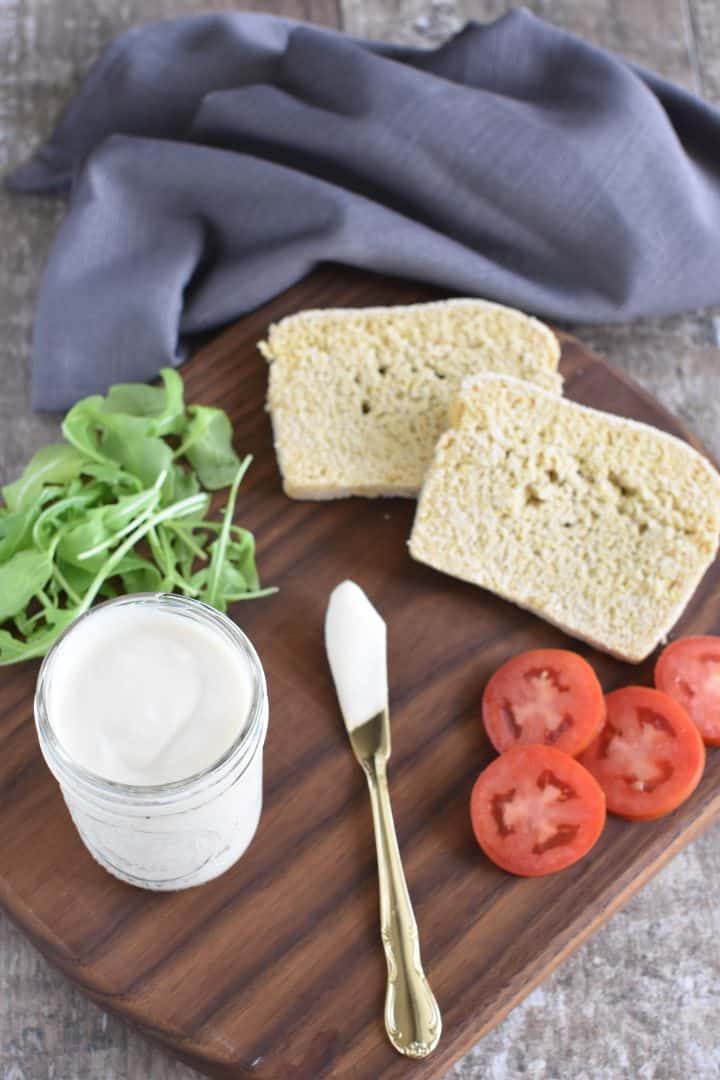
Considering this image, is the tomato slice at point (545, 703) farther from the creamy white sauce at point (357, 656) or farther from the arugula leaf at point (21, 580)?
the arugula leaf at point (21, 580)

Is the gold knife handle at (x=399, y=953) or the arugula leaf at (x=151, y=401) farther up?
the arugula leaf at (x=151, y=401)

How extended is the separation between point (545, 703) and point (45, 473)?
41.2 inches

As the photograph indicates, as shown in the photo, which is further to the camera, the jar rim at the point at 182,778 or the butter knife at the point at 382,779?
the butter knife at the point at 382,779

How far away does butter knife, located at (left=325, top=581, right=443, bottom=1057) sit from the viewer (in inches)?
78.8

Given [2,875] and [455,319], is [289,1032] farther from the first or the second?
[455,319]

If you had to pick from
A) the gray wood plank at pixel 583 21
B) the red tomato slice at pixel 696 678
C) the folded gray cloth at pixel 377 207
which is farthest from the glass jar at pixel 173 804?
the gray wood plank at pixel 583 21

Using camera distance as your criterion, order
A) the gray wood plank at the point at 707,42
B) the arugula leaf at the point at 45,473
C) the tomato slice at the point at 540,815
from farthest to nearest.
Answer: the gray wood plank at the point at 707,42
the arugula leaf at the point at 45,473
the tomato slice at the point at 540,815

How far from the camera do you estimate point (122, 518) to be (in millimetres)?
2314

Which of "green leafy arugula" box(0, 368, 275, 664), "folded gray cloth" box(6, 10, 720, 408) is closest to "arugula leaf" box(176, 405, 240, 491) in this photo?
"green leafy arugula" box(0, 368, 275, 664)

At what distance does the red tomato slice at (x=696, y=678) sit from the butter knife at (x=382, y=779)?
524 mm

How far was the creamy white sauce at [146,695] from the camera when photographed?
6.03 feet

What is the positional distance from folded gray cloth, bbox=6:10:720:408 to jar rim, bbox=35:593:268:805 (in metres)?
0.99

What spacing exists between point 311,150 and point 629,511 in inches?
45.9

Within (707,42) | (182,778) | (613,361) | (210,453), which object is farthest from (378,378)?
(707,42)
